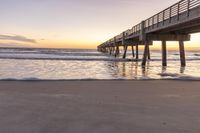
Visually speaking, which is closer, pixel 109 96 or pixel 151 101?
pixel 151 101

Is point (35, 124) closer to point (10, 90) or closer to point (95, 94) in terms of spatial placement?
point (95, 94)

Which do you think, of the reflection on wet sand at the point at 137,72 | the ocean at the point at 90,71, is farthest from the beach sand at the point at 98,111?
the reflection on wet sand at the point at 137,72

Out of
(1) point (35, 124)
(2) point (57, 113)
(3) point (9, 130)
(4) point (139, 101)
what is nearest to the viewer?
(3) point (9, 130)

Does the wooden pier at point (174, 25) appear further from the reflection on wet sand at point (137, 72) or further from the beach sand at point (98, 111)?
the beach sand at point (98, 111)

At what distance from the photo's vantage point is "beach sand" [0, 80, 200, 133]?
14.6ft

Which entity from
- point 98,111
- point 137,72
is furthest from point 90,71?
point 98,111

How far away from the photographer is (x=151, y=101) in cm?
666

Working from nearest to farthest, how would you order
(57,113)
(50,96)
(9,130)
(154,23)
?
1. (9,130)
2. (57,113)
3. (50,96)
4. (154,23)

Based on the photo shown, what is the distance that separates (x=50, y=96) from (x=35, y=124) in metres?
2.60

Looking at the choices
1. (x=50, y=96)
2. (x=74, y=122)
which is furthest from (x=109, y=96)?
(x=74, y=122)

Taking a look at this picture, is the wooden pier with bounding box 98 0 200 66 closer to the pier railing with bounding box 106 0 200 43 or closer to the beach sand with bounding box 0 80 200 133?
the pier railing with bounding box 106 0 200 43

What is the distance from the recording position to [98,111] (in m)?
5.52

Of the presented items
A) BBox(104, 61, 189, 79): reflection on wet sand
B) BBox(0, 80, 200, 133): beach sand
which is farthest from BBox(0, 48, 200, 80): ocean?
BBox(0, 80, 200, 133): beach sand

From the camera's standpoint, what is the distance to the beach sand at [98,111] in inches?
175
